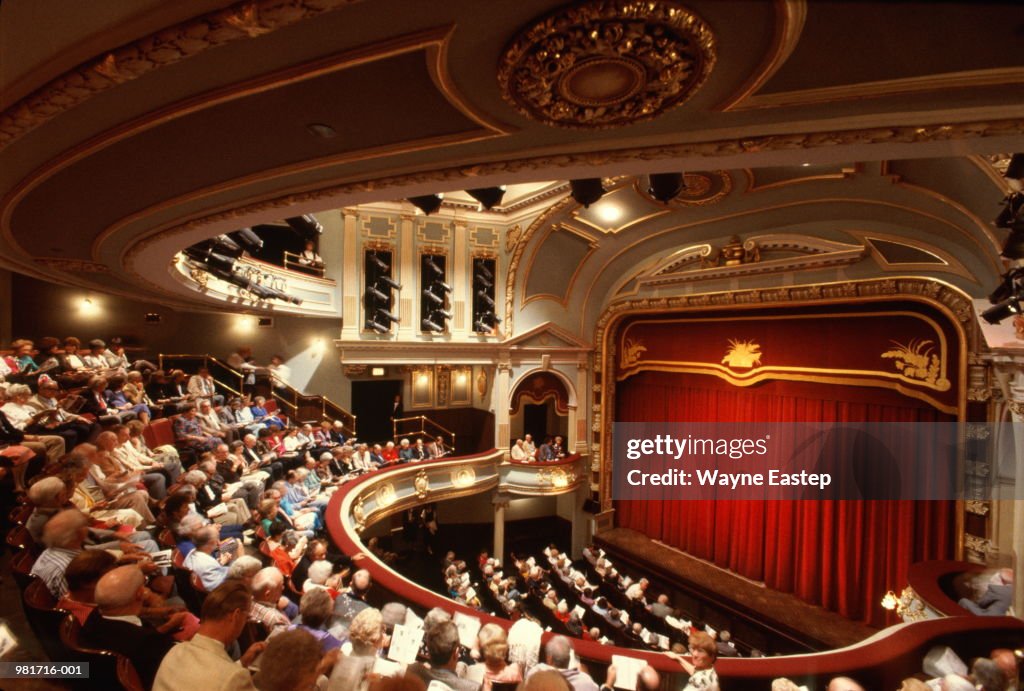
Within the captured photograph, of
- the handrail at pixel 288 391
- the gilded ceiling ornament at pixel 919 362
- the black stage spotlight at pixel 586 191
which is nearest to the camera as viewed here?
the black stage spotlight at pixel 586 191

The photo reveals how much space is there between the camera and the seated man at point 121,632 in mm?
1855

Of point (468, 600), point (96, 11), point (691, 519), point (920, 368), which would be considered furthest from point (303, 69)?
point (691, 519)

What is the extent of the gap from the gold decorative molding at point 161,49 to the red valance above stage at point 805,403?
8748 mm

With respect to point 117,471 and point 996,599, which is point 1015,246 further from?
point 117,471

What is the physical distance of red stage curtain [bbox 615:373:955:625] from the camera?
7.56m

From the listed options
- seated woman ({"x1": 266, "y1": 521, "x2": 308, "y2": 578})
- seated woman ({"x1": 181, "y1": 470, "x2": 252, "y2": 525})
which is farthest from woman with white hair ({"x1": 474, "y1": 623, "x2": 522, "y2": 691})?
seated woman ({"x1": 181, "y1": 470, "x2": 252, "y2": 525})

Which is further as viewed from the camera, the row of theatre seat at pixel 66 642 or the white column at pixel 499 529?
the white column at pixel 499 529

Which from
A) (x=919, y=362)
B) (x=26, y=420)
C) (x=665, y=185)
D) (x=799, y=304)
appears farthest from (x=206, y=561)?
(x=919, y=362)

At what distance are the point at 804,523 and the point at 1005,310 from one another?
661cm

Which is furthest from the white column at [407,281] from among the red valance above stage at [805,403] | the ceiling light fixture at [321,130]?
the ceiling light fixture at [321,130]

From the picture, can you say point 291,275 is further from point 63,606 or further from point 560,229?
point 63,606

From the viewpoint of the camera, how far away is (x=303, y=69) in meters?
1.46

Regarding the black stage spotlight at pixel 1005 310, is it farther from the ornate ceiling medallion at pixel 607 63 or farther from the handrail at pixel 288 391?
the handrail at pixel 288 391

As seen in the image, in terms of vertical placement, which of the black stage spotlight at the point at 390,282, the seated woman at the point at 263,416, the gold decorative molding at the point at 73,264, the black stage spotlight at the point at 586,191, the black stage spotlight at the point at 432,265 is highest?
the black stage spotlight at the point at 432,265
